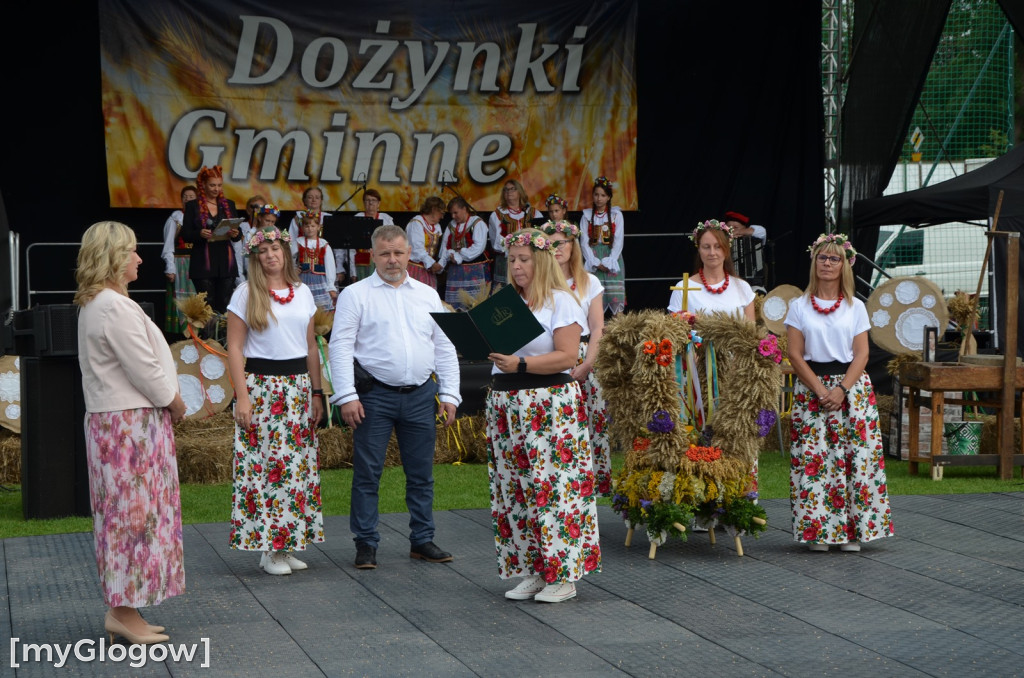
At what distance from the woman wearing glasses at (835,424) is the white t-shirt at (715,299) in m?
0.52

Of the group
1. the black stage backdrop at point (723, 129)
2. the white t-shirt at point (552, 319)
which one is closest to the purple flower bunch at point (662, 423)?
the white t-shirt at point (552, 319)

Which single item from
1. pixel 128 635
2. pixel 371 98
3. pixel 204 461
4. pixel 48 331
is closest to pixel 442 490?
pixel 204 461

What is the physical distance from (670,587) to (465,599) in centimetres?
92

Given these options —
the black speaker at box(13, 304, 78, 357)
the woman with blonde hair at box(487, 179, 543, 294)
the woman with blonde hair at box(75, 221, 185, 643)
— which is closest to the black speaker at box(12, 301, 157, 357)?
the black speaker at box(13, 304, 78, 357)

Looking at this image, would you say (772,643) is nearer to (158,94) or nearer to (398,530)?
(398,530)

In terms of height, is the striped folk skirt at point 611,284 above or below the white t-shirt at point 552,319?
above

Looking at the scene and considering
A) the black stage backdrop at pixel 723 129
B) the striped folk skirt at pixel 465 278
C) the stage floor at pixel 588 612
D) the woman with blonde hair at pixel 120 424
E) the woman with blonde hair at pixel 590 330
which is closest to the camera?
the stage floor at pixel 588 612

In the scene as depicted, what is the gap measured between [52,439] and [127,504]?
3.36 m

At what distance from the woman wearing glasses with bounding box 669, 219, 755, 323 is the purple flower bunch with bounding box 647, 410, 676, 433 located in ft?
2.81

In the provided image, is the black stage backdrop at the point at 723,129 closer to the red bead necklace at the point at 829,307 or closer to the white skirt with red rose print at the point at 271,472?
the red bead necklace at the point at 829,307

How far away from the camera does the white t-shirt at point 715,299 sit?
675 centimetres

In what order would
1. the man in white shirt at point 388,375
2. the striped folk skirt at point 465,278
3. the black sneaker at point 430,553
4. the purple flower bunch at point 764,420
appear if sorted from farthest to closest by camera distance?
the striped folk skirt at point 465,278
the purple flower bunch at point 764,420
the black sneaker at point 430,553
the man in white shirt at point 388,375

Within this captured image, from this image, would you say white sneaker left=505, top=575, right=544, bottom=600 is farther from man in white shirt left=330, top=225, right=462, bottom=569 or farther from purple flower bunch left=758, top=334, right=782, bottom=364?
purple flower bunch left=758, top=334, right=782, bottom=364

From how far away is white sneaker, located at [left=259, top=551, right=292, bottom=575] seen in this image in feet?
19.1
